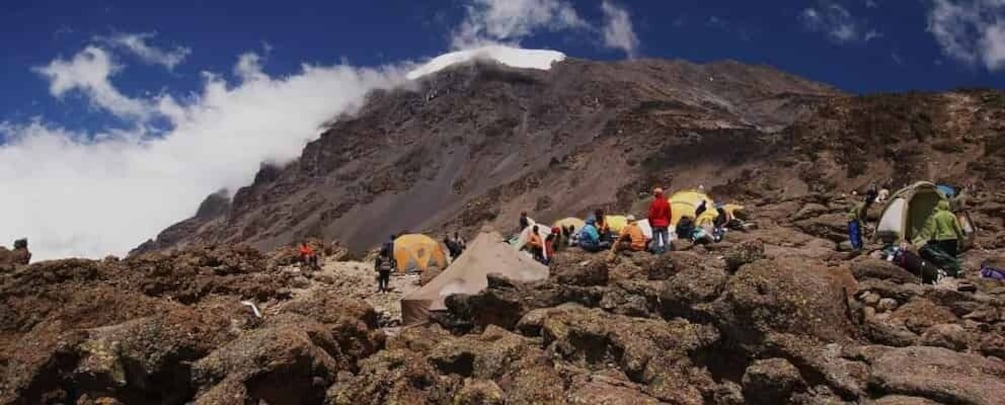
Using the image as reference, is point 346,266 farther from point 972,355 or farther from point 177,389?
point 972,355

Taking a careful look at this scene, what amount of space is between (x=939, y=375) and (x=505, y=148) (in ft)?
399

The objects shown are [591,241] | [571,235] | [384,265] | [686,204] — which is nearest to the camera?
[384,265]

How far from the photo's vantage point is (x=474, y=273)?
16.6 metres

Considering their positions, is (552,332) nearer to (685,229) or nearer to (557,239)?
(685,229)

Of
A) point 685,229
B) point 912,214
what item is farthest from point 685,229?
point 912,214

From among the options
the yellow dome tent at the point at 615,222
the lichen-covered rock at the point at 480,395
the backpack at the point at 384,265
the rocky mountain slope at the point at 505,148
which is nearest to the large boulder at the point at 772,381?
the lichen-covered rock at the point at 480,395

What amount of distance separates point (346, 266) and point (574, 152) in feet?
261

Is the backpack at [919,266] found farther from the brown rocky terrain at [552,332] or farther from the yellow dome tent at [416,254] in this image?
the yellow dome tent at [416,254]

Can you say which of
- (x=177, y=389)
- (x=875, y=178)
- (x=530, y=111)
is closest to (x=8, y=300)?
(x=177, y=389)

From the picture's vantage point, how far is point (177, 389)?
9.45m

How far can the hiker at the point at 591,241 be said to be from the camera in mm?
20375

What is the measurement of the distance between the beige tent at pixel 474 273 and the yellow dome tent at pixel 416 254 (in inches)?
351

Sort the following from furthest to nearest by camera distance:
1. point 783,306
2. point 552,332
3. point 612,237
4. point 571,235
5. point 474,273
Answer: point 571,235, point 612,237, point 474,273, point 552,332, point 783,306

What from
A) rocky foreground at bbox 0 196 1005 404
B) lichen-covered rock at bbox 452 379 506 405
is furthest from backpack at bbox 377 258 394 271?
lichen-covered rock at bbox 452 379 506 405
